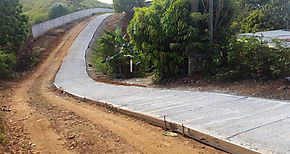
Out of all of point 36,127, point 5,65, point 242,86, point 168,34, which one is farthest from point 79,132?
point 5,65

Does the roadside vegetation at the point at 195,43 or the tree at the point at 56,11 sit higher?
the tree at the point at 56,11

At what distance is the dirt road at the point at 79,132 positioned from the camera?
524cm

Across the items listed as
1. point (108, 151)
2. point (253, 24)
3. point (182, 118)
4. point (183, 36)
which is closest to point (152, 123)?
point (182, 118)

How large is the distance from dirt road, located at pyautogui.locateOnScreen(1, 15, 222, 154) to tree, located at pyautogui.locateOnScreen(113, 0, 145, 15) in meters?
30.7

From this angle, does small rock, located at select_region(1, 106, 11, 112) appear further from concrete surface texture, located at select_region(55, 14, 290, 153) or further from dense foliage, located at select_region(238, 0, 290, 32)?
dense foliage, located at select_region(238, 0, 290, 32)

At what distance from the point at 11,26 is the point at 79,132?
16.4 m

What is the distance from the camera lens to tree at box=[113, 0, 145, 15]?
39.8 metres

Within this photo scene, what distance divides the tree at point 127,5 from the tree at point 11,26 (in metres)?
19.0

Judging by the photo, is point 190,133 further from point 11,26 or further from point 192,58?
point 11,26

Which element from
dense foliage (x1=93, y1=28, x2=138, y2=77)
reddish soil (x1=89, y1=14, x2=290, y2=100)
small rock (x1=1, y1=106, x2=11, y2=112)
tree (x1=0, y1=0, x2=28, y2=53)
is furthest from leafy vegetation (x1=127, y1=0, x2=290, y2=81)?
tree (x1=0, y1=0, x2=28, y2=53)

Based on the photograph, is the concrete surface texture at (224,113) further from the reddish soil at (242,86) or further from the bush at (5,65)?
the bush at (5,65)

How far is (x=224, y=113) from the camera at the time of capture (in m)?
6.35

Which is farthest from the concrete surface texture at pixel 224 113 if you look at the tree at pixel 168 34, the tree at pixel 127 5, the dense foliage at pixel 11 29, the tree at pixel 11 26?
the tree at pixel 127 5

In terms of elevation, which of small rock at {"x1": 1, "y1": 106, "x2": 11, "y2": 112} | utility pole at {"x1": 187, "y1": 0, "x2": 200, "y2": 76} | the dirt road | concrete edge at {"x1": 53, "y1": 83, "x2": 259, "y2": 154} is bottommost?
small rock at {"x1": 1, "y1": 106, "x2": 11, "y2": 112}
